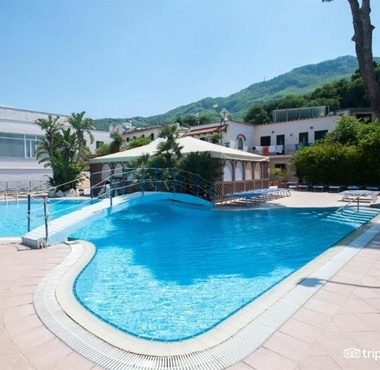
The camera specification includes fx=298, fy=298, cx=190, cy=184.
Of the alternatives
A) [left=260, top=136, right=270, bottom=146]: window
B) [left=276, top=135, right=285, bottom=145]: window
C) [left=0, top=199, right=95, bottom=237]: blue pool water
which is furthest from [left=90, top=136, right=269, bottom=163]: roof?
[left=260, top=136, right=270, bottom=146]: window

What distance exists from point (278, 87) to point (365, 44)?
11072 centimetres

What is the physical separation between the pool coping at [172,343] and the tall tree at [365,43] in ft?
32.4

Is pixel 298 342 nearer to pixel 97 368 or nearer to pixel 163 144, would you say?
pixel 97 368

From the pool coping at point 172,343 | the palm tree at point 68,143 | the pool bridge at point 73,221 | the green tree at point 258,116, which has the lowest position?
the pool coping at point 172,343

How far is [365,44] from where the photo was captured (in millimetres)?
11609

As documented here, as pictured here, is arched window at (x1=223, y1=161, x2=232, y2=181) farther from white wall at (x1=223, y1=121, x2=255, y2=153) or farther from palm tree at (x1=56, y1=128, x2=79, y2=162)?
white wall at (x1=223, y1=121, x2=255, y2=153)

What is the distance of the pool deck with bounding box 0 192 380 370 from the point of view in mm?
2789

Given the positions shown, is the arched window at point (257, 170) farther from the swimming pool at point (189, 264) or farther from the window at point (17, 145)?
the window at point (17, 145)

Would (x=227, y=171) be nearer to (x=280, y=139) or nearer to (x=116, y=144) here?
(x=280, y=139)

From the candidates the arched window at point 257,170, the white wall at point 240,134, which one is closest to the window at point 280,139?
the white wall at point 240,134

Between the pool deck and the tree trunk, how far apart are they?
955 cm

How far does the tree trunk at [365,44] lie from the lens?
37.8ft

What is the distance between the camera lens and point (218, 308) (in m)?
4.77

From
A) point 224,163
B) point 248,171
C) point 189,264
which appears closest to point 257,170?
point 248,171
